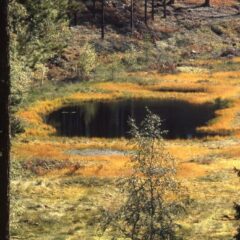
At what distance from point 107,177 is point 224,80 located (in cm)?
6369

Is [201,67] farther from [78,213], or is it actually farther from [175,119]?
[78,213]

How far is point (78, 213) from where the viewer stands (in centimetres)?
3266

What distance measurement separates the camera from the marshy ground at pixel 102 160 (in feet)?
101

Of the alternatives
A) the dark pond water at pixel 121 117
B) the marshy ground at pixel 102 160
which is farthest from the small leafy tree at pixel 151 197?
the dark pond water at pixel 121 117
